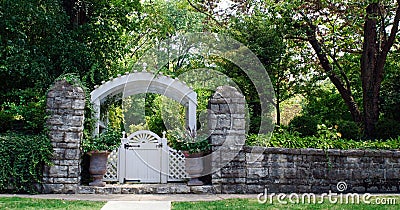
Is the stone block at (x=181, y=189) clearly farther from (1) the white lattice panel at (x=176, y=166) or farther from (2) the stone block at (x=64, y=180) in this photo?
(2) the stone block at (x=64, y=180)

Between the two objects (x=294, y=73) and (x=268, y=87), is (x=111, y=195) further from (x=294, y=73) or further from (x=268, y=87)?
(x=294, y=73)

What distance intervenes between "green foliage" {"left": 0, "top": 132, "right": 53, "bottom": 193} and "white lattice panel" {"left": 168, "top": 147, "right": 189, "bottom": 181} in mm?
2298

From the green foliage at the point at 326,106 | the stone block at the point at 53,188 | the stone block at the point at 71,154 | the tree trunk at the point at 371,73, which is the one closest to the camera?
the stone block at the point at 53,188

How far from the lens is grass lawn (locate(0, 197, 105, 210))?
537 centimetres

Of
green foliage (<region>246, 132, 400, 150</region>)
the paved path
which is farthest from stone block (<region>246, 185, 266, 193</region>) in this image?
green foliage (<region>246, 132, 400, 150</region>)

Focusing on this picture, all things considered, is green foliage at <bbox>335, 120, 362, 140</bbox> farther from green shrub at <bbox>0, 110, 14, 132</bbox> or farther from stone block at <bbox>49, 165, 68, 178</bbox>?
green shrub at <bbox>0, 110, 14, 132</bbox>

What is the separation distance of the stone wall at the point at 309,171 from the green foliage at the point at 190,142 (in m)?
0.57

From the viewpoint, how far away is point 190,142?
755 cm

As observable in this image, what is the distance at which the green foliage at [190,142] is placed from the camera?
7.43 meters

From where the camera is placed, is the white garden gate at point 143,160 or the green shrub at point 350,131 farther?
the green shrub at point 350,131

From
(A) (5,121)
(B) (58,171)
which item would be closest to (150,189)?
(B) (58,171)

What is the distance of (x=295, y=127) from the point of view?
11359 millimetres

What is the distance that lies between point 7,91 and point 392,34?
10.6 m

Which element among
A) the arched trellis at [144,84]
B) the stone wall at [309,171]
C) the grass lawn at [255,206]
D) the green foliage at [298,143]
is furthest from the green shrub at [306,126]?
the grass lawn at [255,206]
